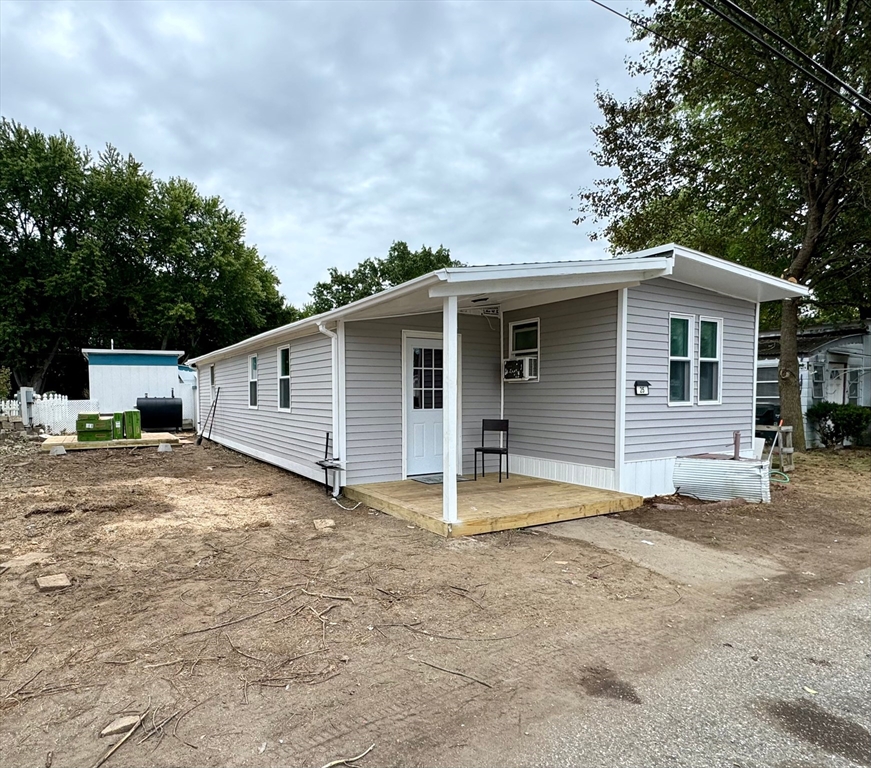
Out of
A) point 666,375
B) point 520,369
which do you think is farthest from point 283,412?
point 666,375

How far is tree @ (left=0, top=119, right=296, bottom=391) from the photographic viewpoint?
2081 cm

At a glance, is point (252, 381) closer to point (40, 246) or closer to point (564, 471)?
point (564, 471)

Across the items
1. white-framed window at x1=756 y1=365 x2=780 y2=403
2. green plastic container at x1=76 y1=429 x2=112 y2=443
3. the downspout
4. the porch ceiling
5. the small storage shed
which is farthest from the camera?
the small storage shed

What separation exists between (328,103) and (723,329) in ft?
29.3

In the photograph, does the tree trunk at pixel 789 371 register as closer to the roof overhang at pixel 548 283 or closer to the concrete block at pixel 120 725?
the roof overhang at pixel 548 283

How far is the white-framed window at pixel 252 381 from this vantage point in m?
10.6

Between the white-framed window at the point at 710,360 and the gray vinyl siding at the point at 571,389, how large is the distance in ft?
5.86

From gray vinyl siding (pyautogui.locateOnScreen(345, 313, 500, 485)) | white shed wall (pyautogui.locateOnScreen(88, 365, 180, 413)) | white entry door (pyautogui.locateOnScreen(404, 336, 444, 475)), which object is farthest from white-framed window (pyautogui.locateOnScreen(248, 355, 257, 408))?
white shed wall (pyautogui.locateOnScreen(88, 365, 180, 413))

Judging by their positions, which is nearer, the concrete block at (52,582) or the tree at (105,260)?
the concrete block at (52,582)

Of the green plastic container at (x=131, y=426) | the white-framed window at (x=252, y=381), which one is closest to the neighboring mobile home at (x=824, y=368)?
the white-framed window at (x=252, y=381)

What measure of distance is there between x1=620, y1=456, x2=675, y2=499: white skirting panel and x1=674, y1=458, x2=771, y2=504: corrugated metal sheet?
0.49ft

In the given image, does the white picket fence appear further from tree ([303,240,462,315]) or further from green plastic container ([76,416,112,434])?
tree ([303,240,462,315])

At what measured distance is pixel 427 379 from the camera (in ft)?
24.3

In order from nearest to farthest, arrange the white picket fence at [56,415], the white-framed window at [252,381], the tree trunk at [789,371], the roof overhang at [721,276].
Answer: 1. the roof overhang at [721,276]
2. the white-framed window at [252,381]
3. the tree trunk at [789,371]
4. the white picket fence at [56,415]
